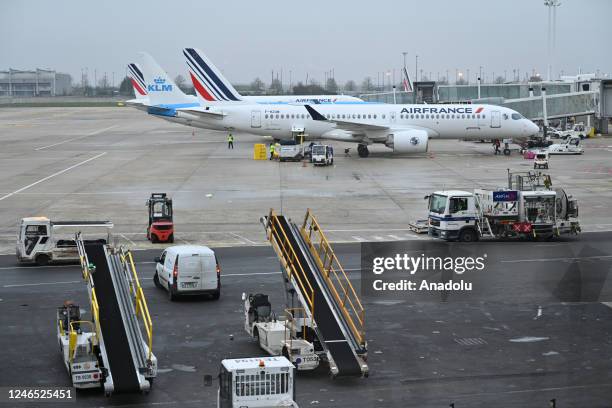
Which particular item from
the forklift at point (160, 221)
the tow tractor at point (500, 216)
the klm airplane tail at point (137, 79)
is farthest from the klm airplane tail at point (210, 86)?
the tow tractor at point (500, 216)

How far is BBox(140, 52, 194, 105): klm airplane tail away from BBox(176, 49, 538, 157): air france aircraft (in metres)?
7.67

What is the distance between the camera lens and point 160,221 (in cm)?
4484

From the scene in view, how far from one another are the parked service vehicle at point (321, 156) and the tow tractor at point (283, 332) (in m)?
49.6

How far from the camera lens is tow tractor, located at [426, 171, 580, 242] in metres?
43.5

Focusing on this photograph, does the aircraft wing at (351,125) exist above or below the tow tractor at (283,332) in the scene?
above

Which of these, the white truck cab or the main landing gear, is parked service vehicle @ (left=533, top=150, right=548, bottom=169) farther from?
the white truck cab

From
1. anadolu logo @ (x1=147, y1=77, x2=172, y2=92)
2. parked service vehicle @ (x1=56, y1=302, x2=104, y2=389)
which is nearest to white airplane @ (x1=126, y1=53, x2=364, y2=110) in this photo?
anadolu logo @ (x1=147, y1=77, x2=172, y2=92)

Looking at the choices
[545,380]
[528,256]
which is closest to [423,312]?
[545,380]

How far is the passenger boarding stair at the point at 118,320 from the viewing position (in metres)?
22.8

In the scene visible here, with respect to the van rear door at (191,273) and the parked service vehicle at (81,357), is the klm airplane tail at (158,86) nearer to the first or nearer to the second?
the van rear door at (191,273)

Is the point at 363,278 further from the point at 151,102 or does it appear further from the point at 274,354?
the point at 151,102

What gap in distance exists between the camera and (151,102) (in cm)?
9862

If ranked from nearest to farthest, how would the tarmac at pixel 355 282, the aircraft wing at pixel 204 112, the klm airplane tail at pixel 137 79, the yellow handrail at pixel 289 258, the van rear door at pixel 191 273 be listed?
1. the tarmac at pixel 355 282
2. the yellow handrail at pixel 289 258
3. the van rear door at pixel 191 273
4. the aircraft wing at pixel 204 112
5. the klm airplane tail at pixel 137 79

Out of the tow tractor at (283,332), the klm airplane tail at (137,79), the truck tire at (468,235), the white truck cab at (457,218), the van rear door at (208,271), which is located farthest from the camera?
the klm airplane tail at (137,79)
